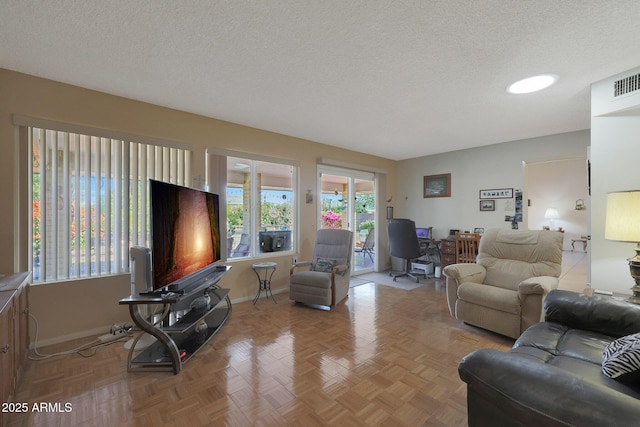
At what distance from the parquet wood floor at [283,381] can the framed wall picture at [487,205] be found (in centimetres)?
268

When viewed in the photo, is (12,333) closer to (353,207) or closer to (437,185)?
(353,207)

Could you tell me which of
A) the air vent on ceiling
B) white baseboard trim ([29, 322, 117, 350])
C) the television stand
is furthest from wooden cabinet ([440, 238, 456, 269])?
white baseboard trim ([29, 322, 117, 350])

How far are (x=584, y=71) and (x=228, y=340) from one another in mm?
3966

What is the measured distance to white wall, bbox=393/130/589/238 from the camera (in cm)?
415

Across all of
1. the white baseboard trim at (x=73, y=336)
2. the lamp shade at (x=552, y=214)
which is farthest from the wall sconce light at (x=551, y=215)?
the white baseboard trim at (x=73, y=336)

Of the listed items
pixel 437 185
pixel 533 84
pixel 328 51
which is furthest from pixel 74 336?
pixel 437 185

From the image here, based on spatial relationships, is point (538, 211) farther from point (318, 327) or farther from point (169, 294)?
point (169, 294)

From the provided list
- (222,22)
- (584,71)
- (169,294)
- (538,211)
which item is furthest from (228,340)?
(538,211)

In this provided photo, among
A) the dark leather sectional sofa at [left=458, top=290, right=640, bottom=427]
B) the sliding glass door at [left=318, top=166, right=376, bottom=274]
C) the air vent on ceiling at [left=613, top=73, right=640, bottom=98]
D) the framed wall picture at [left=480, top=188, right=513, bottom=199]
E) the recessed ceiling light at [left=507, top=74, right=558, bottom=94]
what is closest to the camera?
the dark leather sectional sofa at [left=458, top=290, right=640, bottom=427]

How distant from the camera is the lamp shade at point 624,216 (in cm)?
181

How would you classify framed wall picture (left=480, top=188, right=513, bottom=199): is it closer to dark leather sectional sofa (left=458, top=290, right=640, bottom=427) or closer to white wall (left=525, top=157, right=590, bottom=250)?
dark leather sectional sofa (left=458, top=290, right=640, bottom=427)

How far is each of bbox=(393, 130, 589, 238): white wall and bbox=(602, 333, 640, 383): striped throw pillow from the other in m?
3.69

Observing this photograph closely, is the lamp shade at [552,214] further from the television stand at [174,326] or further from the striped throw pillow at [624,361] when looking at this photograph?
the television stand at [174,326]

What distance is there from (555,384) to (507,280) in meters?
2.47
